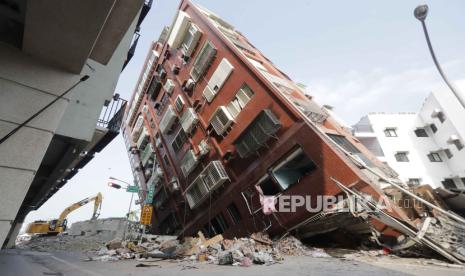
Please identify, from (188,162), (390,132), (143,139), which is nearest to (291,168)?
(188,162)

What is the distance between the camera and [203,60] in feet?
57.2

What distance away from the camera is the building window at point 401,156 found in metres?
25.6

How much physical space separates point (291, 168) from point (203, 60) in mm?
10333

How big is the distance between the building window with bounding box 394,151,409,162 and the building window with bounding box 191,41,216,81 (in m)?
23.0

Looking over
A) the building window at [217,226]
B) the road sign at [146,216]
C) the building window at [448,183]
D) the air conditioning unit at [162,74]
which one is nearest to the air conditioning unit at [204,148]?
the building window at [217,226]

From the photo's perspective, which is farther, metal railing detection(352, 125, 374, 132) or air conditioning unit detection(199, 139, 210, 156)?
metal railing detection(352, 125, 374, 132)

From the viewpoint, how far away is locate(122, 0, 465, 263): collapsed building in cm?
955

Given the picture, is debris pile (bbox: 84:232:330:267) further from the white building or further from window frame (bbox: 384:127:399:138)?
window frame (bbox: 384:127:399:138)

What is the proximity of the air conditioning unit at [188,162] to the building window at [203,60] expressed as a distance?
19.4 ft

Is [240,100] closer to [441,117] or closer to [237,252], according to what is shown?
[237,252]

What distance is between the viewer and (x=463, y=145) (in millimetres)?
23312

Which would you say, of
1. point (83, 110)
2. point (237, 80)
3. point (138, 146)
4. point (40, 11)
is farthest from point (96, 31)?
point (138, 146)

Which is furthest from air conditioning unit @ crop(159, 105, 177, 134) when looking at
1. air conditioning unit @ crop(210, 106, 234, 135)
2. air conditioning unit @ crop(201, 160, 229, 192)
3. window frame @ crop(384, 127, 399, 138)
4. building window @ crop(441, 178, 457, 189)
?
building window @ crop(441, 178, 457, 189)

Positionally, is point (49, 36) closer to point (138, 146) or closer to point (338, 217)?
point (338, 217)
